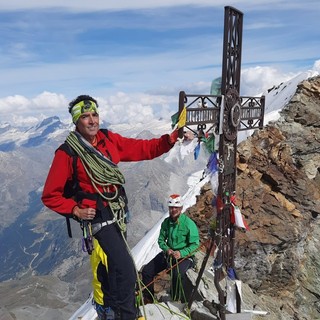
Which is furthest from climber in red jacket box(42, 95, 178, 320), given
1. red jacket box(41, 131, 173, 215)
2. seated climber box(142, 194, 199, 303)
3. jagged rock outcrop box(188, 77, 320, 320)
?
jagged rock outcrop box(188, 77, 320, 320)

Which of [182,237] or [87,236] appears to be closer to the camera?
[87,236]

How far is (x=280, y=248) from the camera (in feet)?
45.6

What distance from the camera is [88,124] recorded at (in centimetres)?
615

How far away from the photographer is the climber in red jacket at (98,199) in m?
5.98

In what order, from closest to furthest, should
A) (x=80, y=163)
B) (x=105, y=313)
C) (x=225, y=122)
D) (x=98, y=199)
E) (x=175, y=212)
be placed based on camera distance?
(x=80, y=163), (x=98, y=199), (x=105, y=313), (x=225, y=122), (x=175, y=212)

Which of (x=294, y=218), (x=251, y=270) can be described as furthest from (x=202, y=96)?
(x=294, y=218)

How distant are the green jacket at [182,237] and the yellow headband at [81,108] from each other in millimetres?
5249

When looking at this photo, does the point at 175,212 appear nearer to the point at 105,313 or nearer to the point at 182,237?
the point at 182,237

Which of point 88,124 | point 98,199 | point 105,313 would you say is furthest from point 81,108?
point 105,313

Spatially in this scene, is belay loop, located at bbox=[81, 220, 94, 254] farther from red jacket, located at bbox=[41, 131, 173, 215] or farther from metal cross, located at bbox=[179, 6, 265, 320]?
metal cross, located at bbox=[179, 6, 265, 320]

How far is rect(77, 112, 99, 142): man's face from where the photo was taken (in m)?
6.13

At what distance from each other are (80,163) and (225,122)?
12.1 ft

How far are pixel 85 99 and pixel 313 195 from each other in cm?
1273

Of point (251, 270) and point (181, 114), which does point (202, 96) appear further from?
point (251, 270)
